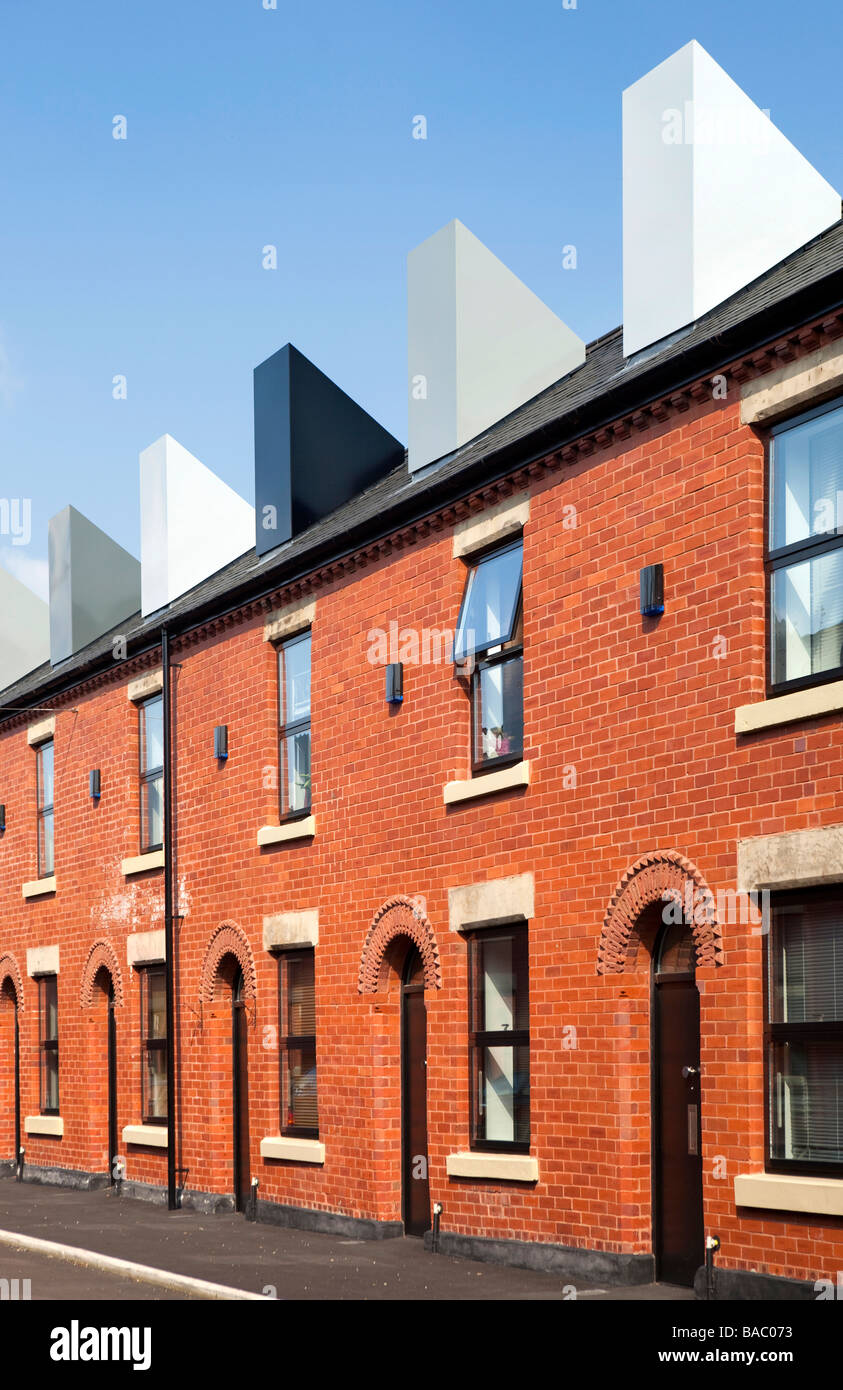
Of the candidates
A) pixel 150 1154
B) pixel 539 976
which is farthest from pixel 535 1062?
pixel 150 1154

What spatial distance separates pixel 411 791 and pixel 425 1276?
456 centimetres

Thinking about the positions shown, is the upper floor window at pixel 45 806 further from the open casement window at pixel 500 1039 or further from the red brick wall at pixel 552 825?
the open casement window at pixel 500 1039

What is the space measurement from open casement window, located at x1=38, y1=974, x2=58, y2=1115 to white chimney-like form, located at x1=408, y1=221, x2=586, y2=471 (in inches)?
458

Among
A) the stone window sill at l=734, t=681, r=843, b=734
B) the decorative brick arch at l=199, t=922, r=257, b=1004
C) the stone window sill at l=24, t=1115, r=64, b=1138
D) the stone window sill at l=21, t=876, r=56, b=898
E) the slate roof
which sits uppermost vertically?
the slate roof

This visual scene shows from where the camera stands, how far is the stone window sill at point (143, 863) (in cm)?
2184

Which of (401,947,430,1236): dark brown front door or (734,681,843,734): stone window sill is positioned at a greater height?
(734,681,843,734): stone window sill

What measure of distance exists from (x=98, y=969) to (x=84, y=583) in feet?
22.2

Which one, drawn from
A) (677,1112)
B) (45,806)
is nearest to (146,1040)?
(45,806)

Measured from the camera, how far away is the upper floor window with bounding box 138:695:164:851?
22.3 metres

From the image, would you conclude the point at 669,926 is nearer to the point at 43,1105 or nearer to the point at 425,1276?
the point at 425,1276

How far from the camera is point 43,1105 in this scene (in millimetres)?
25562

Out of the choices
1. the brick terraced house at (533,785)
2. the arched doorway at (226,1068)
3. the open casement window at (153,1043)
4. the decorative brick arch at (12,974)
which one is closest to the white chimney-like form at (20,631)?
the decorative brick arch at (12,974)

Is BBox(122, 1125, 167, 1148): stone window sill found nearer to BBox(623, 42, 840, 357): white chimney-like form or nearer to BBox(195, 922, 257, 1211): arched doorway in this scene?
BBox(195, 922, 257, 1211): arched doorway

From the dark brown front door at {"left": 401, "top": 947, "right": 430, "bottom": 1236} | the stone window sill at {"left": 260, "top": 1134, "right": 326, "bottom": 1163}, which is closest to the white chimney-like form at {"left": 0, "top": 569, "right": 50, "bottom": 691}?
the stone window sill at {"left": 260, "top": 1134, "right": 326, "bottom": 1163}
